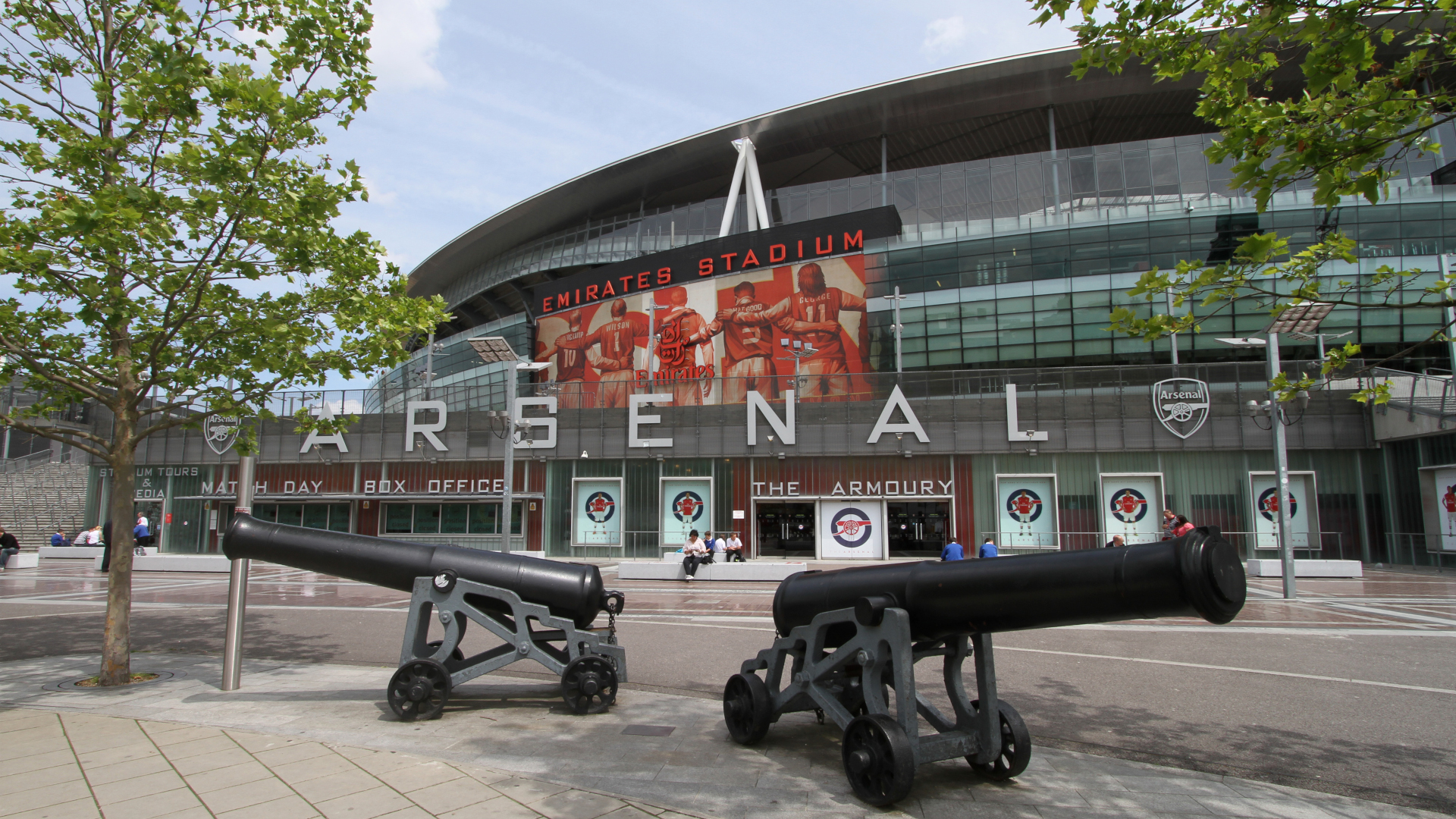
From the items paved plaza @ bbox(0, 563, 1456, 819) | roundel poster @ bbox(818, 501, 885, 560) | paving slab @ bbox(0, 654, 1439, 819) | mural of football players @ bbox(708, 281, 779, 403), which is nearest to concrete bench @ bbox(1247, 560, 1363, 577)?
paved plaza @ bbox(0, 563, 1456, 819)

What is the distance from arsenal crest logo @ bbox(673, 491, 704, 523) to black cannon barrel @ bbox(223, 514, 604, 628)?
2041cm

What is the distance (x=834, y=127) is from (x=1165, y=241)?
16979mm

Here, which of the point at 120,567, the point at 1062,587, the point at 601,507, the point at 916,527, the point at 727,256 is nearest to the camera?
the point at 1062,587

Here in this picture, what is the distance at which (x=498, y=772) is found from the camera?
5133 millimetres

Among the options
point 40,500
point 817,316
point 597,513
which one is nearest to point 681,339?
point 817,316

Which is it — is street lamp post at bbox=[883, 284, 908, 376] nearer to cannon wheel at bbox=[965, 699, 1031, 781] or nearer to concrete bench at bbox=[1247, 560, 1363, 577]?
concrete bench at bbox=[1247, 560, 1363, 577]

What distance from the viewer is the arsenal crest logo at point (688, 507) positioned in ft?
90.2

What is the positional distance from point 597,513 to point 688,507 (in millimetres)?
3342

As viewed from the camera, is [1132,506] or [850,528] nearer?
[1132,506]

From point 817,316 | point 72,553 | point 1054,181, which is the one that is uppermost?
point 1054,181

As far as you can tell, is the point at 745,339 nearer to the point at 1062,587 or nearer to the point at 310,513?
the point at 310,513

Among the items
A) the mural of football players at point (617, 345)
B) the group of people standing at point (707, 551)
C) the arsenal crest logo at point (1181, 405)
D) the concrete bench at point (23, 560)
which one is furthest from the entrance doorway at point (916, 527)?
the concrete bench at point (23, 560)

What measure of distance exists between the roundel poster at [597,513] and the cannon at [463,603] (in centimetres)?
2091

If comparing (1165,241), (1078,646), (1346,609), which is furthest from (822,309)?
(1078,646)
